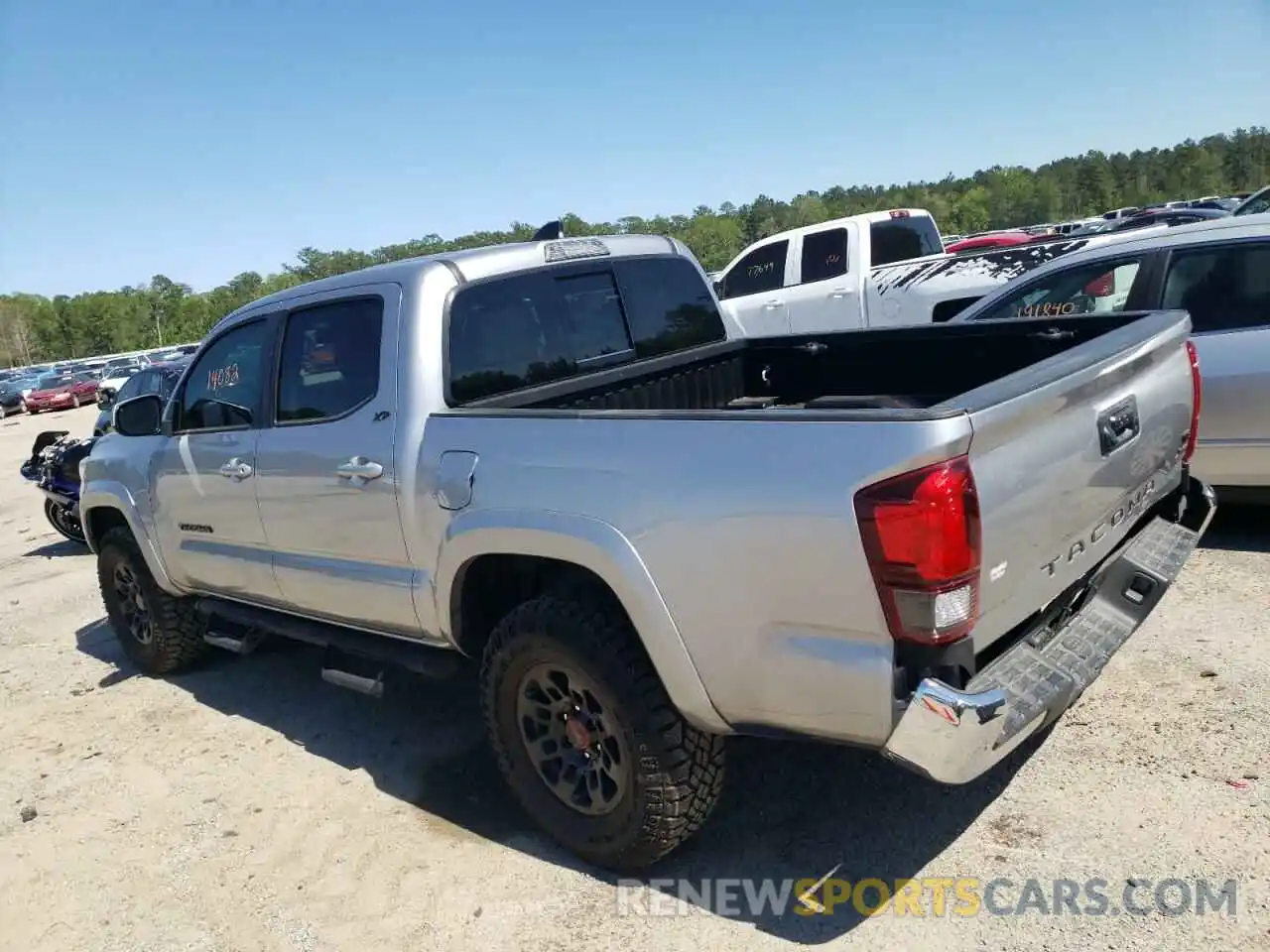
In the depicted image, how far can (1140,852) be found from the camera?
2.80m

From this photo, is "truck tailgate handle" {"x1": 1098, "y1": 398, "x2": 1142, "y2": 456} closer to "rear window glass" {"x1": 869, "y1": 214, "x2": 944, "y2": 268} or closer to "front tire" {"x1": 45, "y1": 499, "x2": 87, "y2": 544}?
"rear window glass" {"x1": 869, "y1": 214, "x2": 944, "y2": 268}

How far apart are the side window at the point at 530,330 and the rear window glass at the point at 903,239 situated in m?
7.87

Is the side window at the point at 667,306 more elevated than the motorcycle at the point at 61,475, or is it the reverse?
the side window at the point at 667,306

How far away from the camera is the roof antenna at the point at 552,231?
4163mm

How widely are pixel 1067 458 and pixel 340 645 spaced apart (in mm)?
2850

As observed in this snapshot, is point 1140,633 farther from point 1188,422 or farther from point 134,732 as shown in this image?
point 134,732

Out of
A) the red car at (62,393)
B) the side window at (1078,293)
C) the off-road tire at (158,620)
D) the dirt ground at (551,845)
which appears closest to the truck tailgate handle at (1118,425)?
the dirt ground at (551,845)

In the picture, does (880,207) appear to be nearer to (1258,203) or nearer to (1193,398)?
(1258,203)

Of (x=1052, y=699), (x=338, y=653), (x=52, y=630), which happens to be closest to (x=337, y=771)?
(x=338, y=653)

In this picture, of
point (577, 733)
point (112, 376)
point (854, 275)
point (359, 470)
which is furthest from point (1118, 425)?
point (112, 376)

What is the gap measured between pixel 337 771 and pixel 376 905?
1.09 meters

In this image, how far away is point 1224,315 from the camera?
16.5 ft

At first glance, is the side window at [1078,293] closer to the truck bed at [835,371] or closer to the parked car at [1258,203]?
the truck bed at [835,371]

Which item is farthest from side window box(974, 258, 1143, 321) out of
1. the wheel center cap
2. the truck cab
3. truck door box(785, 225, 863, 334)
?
truck door box(785, 225, 863, 334)
